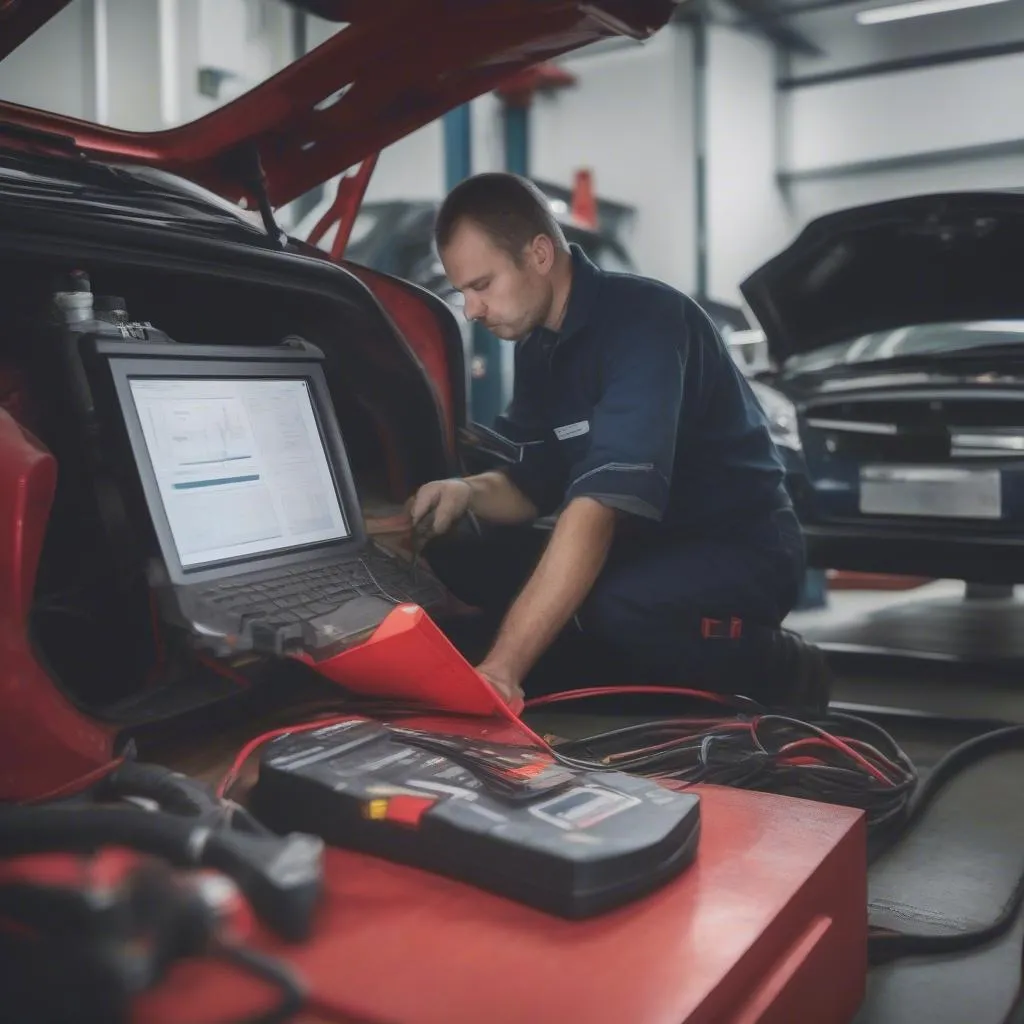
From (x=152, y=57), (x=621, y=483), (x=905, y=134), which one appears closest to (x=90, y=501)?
(x=621, y=483)

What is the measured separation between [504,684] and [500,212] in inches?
29.6

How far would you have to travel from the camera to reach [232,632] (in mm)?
1052

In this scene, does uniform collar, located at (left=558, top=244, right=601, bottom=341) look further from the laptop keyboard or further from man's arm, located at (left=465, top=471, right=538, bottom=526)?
the laptop keyboard

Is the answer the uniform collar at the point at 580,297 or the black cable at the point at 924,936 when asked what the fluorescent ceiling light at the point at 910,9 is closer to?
the uniform collar at the point at 580,297

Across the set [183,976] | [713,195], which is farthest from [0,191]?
[713,195]

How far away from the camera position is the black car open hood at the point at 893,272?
229cm

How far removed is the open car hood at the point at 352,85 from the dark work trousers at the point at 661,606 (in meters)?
0.65

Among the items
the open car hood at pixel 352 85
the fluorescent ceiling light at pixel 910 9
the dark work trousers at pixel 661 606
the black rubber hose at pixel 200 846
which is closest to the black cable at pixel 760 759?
the dark work trousers at pixel 661 606

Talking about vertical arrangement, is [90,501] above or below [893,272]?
below

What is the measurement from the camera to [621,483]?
1490 millimetres

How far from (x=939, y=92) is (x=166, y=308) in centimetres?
817

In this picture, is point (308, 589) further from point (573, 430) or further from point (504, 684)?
point (573, 430)

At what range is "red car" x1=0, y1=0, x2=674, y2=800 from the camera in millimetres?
957

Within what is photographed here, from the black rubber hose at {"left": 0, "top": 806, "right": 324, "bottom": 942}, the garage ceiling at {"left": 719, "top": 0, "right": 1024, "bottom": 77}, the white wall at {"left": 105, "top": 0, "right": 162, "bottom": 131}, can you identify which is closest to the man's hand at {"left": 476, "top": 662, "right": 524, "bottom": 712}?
the black rubber hose at {"left": 0, "top": 806, "right": 324, "bottom": 942}
